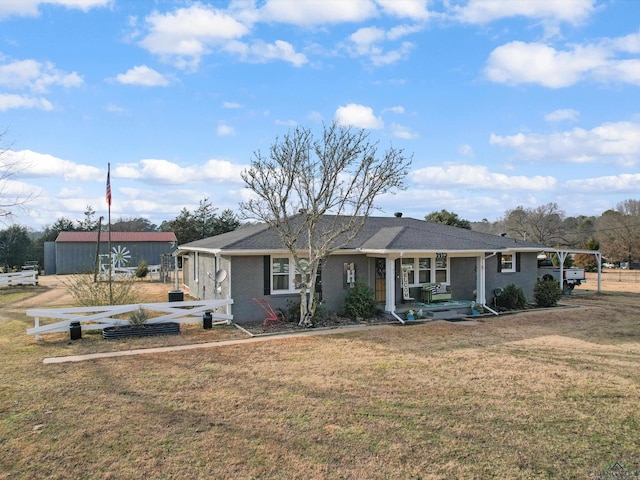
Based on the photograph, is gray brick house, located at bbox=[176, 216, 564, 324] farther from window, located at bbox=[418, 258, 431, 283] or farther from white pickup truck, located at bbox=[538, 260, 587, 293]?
white pickup truck, located at bbox=[538, 260, 587, 293]

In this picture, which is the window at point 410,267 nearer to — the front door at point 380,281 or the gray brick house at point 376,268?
the gray brick house at point 376,268

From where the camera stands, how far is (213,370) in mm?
8180

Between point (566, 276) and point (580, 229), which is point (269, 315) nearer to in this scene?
point (566, 276)

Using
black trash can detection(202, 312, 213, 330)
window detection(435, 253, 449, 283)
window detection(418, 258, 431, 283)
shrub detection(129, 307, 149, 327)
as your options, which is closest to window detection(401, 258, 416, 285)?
window detection(418, 258, 431, 283)

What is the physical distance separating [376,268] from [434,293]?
2456 mm

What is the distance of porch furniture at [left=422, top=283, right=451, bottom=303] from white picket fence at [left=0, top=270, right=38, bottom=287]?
24122mm

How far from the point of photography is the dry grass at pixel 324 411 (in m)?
4.67

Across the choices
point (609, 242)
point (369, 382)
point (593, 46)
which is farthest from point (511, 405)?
point (609, 242)

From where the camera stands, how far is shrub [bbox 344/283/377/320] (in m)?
13.8

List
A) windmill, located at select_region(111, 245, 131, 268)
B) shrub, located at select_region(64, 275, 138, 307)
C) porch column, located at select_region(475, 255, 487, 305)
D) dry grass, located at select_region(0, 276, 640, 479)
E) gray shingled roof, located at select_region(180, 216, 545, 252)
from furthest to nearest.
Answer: windmill, located at select_region(111, 245, 131, 268) → porch column, located at select_region(475, 255, 487, 305) → gray shingled roof, located at select_region(180, 216, 545, 252) → shrub, located at select_region(64, 275, 138, 307) → dry grass, located at select_region(0, 276, 640, 479)

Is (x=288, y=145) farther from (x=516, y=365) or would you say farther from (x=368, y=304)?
(x=516, y=365)

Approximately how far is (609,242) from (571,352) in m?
42.8

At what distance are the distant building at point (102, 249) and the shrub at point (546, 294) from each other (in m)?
28.4

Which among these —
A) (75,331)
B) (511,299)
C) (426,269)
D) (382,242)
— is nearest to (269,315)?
(382,242)
